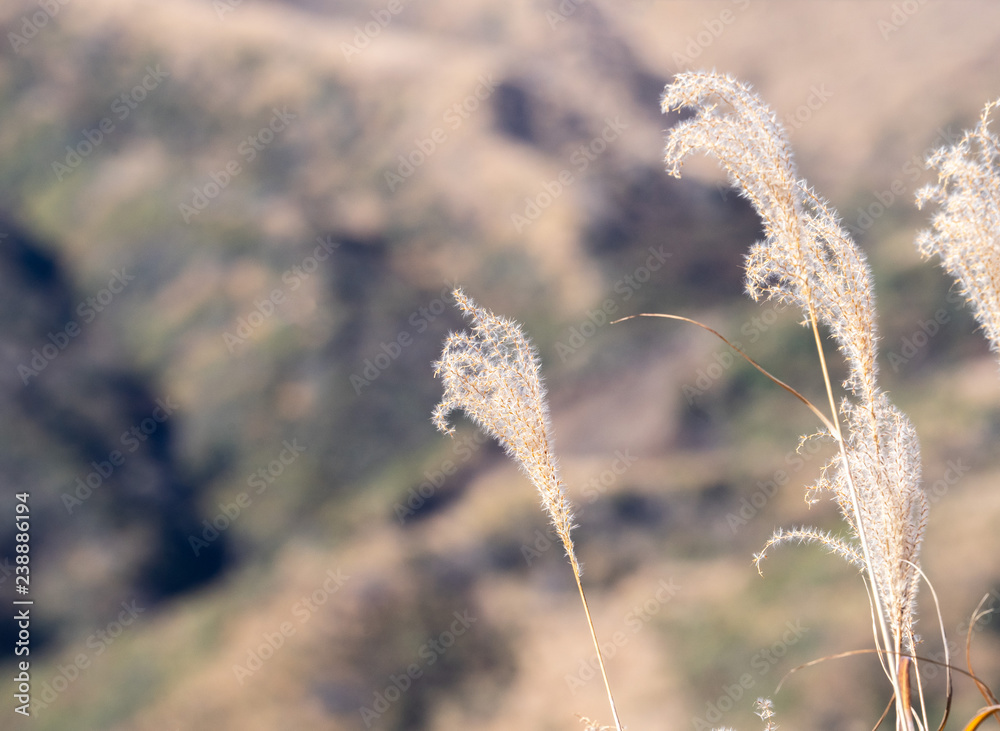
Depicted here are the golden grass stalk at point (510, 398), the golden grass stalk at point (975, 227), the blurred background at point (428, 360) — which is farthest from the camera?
the blurred background at point (428, 360)

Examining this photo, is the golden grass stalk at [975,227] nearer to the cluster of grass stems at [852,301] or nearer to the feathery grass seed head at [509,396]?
the cluster of grass stems at [852,301]

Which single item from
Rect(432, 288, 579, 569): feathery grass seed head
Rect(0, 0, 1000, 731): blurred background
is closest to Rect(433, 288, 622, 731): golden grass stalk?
Rect(432, 288, 579, 569): feathery grass seed head

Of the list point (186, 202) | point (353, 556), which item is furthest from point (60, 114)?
point (353, 556)

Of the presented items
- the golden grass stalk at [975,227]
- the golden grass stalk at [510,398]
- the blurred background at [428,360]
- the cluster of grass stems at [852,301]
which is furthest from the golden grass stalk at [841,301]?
the blurred background at [428,360]

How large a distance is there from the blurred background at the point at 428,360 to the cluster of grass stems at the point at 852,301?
12.2 feet

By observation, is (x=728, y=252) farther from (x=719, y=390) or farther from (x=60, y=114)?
(x=60, y=114)

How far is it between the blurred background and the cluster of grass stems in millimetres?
3724

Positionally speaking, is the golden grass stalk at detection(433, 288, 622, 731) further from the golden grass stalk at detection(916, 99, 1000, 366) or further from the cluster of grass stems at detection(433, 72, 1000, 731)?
the golden grass stalk at detection(916, 99, 1000, 366)

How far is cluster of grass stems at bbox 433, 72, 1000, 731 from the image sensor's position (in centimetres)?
90

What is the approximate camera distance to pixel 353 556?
5457 millimetres

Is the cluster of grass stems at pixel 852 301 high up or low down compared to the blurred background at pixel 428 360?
down

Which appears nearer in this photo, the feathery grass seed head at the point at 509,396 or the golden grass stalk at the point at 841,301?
the golden grass stalk at the point at 841,301

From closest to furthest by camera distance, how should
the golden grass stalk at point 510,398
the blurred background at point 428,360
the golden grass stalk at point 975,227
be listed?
the golden grass stalk at point 975,227
the golden grass stalk at point 510,398
the blurred background at point 428,360

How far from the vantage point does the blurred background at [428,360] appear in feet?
15.8
